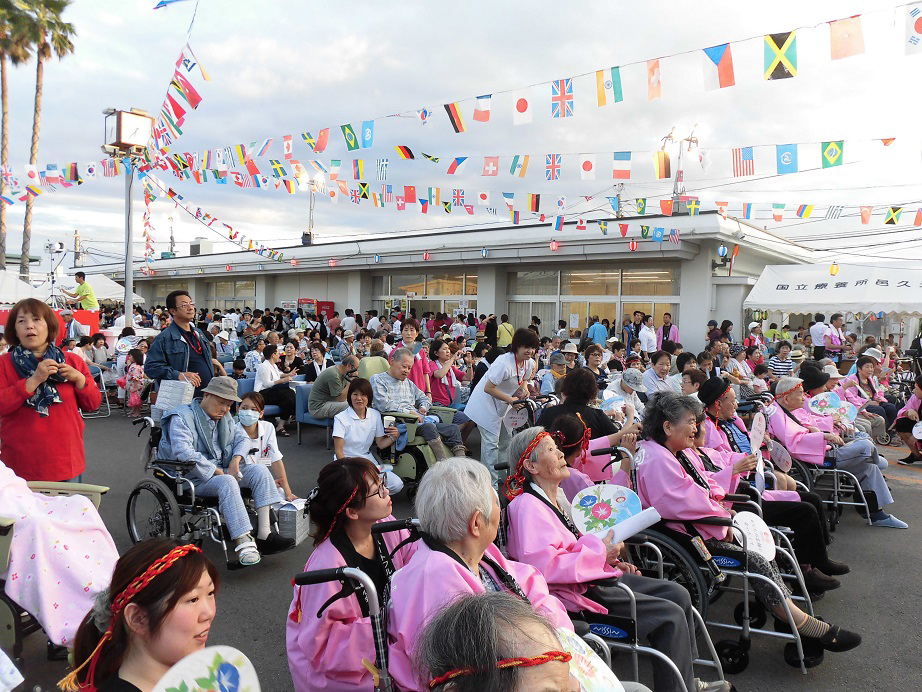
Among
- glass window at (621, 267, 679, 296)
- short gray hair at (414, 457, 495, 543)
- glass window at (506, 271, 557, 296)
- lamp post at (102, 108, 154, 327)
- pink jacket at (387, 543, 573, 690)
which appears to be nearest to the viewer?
pink jacket at (387, 543, 573, 690)

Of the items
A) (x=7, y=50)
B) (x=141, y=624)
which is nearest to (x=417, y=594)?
(x=141, y=624)

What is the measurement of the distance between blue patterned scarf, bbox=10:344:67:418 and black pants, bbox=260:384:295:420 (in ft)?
16.8

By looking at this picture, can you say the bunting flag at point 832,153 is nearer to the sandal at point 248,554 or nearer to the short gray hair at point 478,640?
the sandal at point 248,554

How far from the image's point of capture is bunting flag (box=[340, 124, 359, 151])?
886cm

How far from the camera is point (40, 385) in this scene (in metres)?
3.58

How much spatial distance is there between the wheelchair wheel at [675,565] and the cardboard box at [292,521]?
7.24ft

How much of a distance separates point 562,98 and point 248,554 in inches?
245

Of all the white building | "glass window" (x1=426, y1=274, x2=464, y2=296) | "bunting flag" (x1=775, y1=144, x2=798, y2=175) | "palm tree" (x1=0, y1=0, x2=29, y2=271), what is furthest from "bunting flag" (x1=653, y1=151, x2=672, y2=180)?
"palm tree" (x1=0, y1=0, x2=29, y2=271)

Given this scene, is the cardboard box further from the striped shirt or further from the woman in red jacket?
the striped shirt

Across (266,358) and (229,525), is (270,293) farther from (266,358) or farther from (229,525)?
(229,525)

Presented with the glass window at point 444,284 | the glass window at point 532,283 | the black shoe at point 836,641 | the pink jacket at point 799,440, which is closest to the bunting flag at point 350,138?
the pink jacket at point 799,440

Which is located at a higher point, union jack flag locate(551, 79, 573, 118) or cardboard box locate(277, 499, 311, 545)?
union jack flag locate(551, 79, 573, 118)

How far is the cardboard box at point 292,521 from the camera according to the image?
4.17 m

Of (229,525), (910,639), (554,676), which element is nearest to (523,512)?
(554,676)
